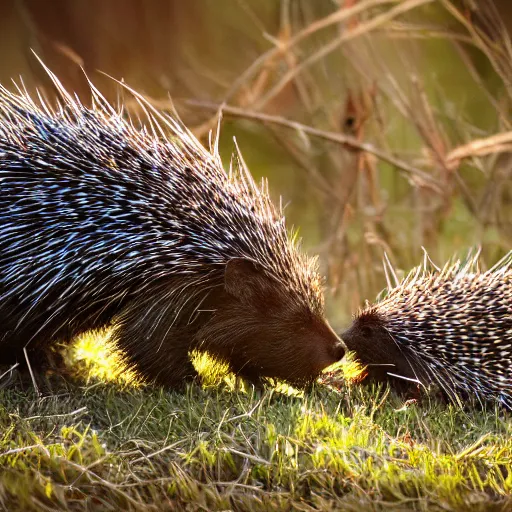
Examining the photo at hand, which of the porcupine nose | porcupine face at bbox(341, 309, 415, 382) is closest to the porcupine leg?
the porcupine nose

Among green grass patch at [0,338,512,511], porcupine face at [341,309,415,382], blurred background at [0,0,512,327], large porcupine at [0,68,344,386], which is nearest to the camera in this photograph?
green grass patch at [0,338,512,511]

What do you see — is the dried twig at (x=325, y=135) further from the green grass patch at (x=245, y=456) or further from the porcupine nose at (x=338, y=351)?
the green grass patch at (x=245, y=456)

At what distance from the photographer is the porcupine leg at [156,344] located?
7.93ft

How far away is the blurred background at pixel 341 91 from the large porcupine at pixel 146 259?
1706 millimetres

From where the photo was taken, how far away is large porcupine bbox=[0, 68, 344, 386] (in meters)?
2.37

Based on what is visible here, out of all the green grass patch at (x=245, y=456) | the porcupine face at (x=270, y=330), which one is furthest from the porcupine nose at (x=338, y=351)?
the green grass patch at (x=245, y=456)

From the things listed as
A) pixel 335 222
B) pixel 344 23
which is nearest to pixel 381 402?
pixel 335 222

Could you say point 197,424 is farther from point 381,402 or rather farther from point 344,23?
point 344,23

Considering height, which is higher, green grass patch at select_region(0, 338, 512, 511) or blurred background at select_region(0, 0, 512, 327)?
blurred background at select_region(0, 0, 512, 327)

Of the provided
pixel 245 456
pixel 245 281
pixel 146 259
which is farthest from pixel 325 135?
pixel 245 456

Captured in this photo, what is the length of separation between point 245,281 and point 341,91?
2.72 meters

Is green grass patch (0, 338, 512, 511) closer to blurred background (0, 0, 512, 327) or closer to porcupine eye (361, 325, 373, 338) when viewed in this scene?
porcupine eye (361, 325, 373, 338)

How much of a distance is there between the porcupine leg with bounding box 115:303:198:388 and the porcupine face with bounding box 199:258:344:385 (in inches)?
3.6

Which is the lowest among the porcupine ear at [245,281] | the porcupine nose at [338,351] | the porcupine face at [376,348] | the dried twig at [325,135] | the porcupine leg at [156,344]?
the porcupine face at [376,348]
